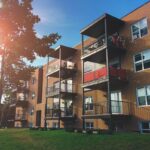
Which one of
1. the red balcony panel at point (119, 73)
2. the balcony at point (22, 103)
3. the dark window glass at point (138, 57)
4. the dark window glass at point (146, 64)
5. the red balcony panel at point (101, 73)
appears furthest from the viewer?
the balcony at point (22, 103)

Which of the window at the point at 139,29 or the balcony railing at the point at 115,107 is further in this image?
the window at the point at 139,29

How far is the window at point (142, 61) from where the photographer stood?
1761 centimetres

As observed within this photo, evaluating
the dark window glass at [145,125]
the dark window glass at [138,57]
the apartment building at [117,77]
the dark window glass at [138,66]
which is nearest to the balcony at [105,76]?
the apartment building at [117,77]

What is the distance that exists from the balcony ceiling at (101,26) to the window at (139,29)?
160 cm

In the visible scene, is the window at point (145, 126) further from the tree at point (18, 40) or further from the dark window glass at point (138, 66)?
the tree at point (18, 40)

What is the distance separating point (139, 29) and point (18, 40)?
34.4 ft

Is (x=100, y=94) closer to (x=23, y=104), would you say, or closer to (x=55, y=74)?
(x=55, y=74)

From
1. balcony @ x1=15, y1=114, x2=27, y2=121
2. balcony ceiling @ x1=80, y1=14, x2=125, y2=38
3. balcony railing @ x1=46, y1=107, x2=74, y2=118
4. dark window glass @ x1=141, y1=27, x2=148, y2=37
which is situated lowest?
balcony @ x1=15, y1=114, x2=27, y2=121

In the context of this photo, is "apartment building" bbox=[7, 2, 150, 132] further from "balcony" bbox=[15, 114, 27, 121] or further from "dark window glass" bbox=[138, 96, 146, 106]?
"balcony" bbox=[15, 114, 27, 121]

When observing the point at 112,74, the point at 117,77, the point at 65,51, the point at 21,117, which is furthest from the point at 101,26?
the point at 21,117

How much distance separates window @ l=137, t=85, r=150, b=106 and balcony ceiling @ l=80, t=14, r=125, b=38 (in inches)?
268

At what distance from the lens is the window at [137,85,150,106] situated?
1695 centimetres

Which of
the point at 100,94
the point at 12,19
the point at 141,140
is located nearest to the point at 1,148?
the point at 141,140

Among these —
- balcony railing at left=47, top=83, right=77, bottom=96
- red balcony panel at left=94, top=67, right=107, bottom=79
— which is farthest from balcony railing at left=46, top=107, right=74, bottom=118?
red balcony panel at left=94, top=67, right=107, bottom=79
